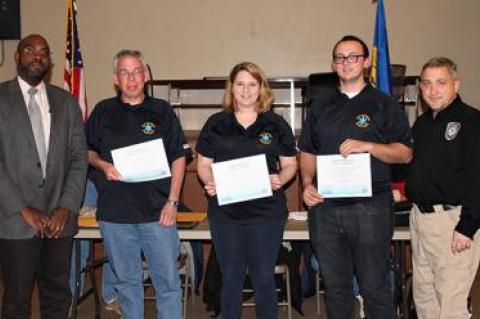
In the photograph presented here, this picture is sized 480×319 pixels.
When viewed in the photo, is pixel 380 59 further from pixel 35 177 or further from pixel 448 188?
pixel 35 177

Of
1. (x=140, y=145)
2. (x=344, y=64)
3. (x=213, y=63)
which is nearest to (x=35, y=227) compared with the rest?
(x=140, y=145)

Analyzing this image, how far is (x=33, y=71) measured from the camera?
3.04 m

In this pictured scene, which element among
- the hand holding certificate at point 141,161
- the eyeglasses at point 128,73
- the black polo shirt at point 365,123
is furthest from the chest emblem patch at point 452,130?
the eyeglasses at point 128,73

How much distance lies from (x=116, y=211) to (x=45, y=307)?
2.46 ft

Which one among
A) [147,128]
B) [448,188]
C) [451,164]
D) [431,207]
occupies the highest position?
[147,128]

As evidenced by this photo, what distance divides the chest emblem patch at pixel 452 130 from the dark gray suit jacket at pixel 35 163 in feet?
6.73

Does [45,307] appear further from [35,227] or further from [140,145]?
[140,145]

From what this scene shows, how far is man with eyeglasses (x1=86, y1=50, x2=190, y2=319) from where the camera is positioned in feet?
10.3

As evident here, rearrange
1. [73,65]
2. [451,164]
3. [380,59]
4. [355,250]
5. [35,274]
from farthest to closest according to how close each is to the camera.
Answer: [73,65] → [380,59] → [35,274] → [355,250] → [451,164]

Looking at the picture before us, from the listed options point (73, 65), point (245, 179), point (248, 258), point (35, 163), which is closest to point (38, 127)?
point (35, 163)

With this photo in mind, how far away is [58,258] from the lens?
10.4 ft

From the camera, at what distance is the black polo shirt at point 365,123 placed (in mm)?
2932

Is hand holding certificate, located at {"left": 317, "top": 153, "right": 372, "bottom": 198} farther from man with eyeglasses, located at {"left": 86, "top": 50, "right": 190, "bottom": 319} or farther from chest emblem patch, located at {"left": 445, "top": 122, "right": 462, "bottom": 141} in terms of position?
man with eyeglasses, located at {"left": 86, "top": 50, "right": 190, "bottom": 319}

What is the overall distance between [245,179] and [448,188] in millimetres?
1085
